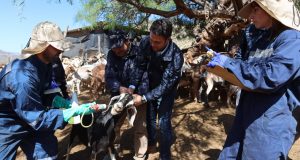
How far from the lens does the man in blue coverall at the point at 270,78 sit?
8.66 feet

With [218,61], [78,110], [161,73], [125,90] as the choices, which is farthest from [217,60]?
[125,90]

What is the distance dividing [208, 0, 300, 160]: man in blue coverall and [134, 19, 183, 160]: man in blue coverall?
1478 mm

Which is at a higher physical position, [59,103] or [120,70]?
[120,70]

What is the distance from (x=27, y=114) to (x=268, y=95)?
216cm

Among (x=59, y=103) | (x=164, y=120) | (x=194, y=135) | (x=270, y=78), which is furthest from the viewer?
(x=194, y=135)

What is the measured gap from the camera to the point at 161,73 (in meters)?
4.68

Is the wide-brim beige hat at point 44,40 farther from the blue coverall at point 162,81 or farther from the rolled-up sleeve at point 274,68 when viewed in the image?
the rolled-up sleeve at point 274,68

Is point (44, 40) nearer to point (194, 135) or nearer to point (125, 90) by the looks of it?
point (125, 90)

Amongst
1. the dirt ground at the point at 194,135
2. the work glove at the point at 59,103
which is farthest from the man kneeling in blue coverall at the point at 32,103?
the dirt ground at the point at 194,135

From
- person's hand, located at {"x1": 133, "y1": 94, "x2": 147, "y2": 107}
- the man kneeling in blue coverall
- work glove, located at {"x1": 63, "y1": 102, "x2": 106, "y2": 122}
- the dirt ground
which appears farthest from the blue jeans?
the man kneeling in blue coverall

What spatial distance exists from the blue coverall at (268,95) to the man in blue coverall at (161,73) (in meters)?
1.42

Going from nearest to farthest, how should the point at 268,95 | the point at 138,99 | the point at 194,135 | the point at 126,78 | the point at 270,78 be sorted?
the point at 270,78
the point at 268,95
the point at 138,99
the point at 126,78
the point at 194,135

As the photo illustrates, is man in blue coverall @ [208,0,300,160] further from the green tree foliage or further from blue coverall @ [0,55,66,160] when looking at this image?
the green tree foliage

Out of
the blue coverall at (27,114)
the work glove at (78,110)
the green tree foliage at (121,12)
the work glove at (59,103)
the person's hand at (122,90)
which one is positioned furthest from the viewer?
the green tree foliage at (121,12)
